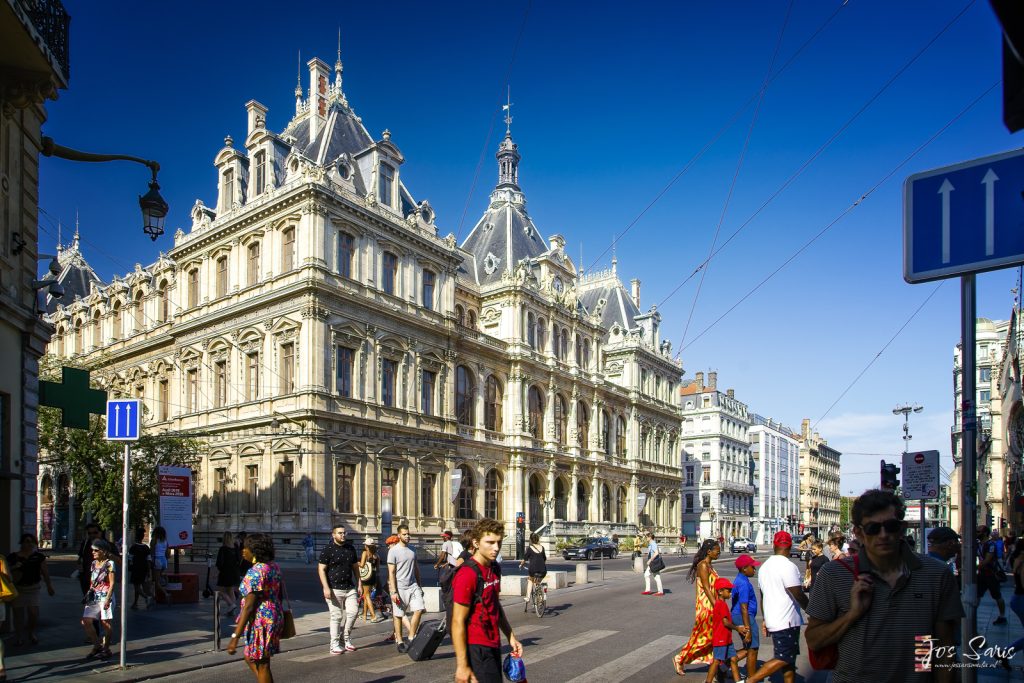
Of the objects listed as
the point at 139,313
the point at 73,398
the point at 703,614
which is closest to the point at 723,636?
the point at 703,614

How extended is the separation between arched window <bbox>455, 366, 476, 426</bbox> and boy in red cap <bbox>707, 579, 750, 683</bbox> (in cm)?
3574

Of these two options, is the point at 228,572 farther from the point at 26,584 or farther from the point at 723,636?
the point at 723,636

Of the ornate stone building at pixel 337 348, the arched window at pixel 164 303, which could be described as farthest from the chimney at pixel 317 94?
the arched window at pixel 164 303

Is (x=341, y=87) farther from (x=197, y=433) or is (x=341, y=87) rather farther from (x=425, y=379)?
(x=197, y=433)

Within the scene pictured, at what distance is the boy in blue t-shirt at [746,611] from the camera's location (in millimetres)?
10070

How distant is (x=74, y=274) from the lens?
198 feet

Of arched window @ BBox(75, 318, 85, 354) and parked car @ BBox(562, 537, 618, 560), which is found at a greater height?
arched window @ BBox(75, 318, 85, 354)

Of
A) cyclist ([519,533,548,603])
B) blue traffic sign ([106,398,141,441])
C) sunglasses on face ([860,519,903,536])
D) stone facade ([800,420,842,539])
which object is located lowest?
stone facade ([800,420,842,539])

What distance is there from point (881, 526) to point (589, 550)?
4290cm

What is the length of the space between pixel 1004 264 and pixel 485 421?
1764 inches

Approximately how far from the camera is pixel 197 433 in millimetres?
38344

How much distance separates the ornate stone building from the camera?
3603 cm

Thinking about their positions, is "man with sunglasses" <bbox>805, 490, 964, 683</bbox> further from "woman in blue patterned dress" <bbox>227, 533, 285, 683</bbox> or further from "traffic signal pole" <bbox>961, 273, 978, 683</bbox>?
"woman in blue patterned dress" <bbox>227, 533, 285, 683</bbox>

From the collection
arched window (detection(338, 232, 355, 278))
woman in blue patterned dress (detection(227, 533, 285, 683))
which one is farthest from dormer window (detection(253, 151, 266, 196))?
woman in blue patterned dress (detection(227, 533, 285, 683))
